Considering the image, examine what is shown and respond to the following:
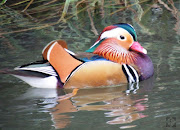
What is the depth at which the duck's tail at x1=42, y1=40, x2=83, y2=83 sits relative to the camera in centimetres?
536

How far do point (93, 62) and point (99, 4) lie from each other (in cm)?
334

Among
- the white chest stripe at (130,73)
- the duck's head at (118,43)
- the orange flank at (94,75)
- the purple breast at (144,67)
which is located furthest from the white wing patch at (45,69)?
the purple breast at (144,67)

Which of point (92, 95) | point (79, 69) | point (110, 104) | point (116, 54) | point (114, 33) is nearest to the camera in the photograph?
point (110, 104)

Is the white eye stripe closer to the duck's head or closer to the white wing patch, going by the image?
the duck's head

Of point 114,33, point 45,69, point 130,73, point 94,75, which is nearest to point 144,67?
point 130,73

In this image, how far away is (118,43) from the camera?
5.89 m

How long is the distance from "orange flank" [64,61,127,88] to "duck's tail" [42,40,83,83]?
66 mm

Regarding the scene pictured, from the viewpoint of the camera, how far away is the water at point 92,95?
14.6ft

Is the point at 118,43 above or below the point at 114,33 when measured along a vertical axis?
below

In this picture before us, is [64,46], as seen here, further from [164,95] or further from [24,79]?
[164,95]

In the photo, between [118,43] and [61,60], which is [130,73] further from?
[61,60]

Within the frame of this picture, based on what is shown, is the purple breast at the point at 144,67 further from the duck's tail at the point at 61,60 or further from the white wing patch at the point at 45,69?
the white wing patch at the point at 45,69

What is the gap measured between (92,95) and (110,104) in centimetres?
41

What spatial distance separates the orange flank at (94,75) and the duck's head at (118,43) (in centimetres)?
32
